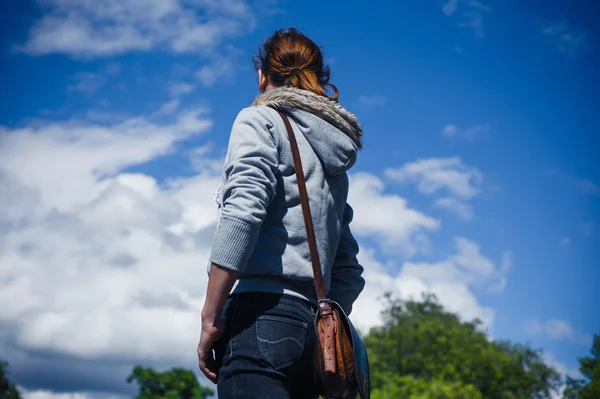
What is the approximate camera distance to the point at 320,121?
9.33ft

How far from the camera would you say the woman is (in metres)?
2.41

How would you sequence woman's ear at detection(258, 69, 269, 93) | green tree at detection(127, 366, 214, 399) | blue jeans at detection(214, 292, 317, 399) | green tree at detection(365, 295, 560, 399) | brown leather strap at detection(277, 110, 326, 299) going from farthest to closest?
green tree at detection(127, 366, 214, 399)
green tree at detection(365, 295, 560, 399)
woman's ear at detection(258, 69, 269, 93)
brown leather strap at detection(277, 110, 326, 299)
blue jeans at detection(214, 292, 317, 399)

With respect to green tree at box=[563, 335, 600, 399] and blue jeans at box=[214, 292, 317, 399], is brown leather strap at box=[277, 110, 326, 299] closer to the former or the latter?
blue jeans at box=[214, 292, 317, 399]

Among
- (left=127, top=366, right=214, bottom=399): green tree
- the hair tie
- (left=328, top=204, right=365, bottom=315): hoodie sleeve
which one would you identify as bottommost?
(left=328, top=204, right=365, bottom=315): hoodie sleeve

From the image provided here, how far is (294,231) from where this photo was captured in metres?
2.61

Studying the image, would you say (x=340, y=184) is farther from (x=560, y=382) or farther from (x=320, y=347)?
(x=560, y=382)

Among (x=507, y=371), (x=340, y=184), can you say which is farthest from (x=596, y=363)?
(x=340, y=184)

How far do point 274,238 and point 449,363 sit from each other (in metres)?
60.6

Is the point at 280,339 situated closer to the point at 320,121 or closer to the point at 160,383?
the point at 320,121

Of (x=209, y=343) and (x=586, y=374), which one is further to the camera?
(x=586, y=374)

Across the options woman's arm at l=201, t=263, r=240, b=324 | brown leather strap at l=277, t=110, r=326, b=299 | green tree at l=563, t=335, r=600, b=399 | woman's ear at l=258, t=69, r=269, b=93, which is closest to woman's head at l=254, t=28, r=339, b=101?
woman's ear at l=258, t=69, r=269, b=93

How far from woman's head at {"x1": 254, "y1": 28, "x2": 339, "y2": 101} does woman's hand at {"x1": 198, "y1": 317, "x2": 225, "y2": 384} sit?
1116mm

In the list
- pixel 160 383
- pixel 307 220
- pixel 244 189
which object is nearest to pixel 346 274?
pixel 307 220

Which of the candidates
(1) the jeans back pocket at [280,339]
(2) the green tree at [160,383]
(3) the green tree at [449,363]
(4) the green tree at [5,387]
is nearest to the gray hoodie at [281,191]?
(1) the jeans back pocket at [280,339]
